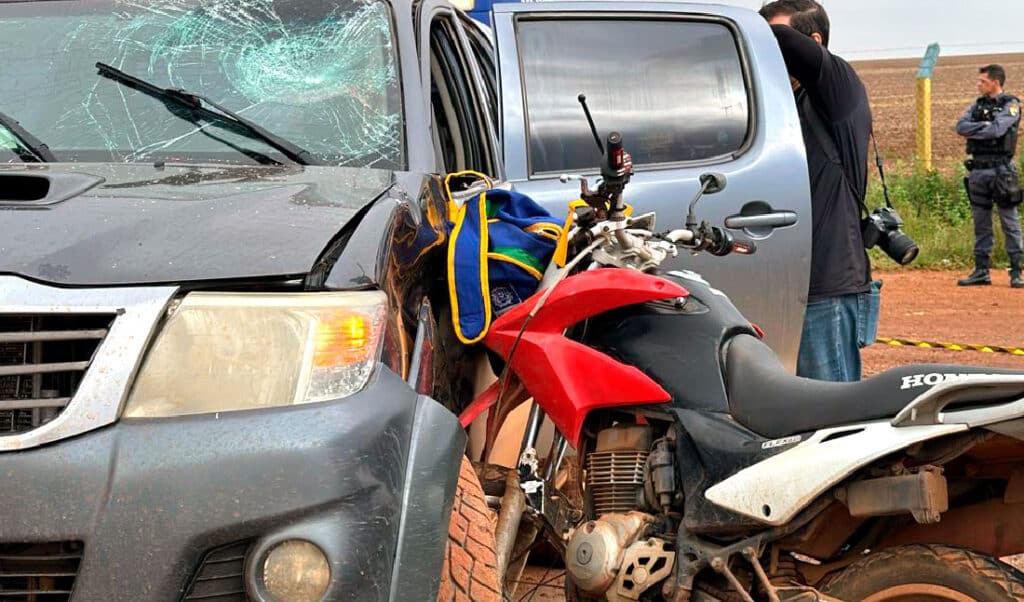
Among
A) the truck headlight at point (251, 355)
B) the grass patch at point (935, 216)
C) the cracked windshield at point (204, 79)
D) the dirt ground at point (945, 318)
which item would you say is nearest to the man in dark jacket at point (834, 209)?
the cracked windshield at point (204, 79)

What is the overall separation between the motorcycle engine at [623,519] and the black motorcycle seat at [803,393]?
0.82 ft

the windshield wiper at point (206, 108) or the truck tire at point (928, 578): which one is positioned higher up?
the windshield wiper at point (206, 108)

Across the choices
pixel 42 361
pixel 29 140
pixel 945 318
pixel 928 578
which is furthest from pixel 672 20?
pixel 945 318

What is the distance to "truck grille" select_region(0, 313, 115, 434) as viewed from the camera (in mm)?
2160

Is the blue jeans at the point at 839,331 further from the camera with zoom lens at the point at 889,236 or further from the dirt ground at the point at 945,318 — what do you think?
the dirt ground at the point at 945,318

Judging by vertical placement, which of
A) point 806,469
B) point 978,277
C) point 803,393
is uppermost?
point 803,393

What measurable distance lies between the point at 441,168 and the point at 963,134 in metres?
10.2

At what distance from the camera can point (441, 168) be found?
3.89 metres

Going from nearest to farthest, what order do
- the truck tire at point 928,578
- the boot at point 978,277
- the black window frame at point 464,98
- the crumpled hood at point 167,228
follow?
1. the crumpled hood at point 167,228
2. the truck tire at point 928,578
3. the black window frame at point 464,98
4. the boot at point 978,277

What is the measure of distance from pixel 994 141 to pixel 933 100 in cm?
2829

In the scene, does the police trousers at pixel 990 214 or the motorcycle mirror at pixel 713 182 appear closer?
the motorcycle mirror at pixel 713 182

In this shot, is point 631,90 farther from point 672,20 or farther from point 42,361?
point 42,361

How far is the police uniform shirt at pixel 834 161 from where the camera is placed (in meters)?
5.07

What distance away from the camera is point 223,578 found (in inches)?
86.1
